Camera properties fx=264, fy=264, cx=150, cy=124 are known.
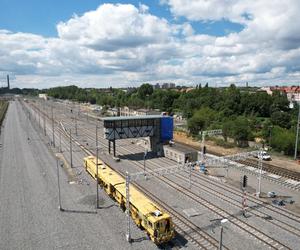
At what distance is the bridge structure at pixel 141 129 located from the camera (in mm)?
58312

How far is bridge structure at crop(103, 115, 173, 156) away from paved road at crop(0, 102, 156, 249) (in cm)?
1482

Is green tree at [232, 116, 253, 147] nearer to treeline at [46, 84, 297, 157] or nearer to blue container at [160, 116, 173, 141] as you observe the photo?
treeline at [46, 84, 297, 157]

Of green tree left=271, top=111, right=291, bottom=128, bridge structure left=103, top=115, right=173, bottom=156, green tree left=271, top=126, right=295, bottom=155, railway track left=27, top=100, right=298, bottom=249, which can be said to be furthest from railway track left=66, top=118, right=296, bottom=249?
green tree left=271, top=111, right=291, bottom=128

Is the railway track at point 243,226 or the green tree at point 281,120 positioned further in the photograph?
the green tree at point 281,120

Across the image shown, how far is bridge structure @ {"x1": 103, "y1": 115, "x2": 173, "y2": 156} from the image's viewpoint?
191 feet

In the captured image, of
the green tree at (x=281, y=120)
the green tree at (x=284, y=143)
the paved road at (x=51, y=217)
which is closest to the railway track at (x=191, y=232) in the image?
the paved road at (x=51, y=217)

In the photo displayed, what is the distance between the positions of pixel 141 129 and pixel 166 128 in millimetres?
6569

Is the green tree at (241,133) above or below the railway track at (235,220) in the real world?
above

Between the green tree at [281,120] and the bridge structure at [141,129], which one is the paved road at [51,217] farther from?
the green tree at [281,120]

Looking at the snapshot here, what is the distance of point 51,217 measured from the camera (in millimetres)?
31750

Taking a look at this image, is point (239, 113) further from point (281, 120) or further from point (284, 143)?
point (284, 143)

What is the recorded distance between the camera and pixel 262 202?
36438 mm

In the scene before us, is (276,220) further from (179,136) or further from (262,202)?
(179,136)

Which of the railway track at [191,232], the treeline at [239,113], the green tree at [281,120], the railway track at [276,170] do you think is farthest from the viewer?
the green tree at [281,120]
